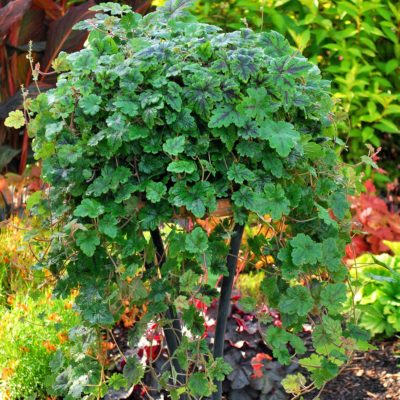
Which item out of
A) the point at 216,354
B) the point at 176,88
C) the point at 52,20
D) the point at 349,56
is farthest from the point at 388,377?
the point at 52,20

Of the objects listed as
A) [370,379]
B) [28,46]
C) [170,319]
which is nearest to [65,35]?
[28,46]

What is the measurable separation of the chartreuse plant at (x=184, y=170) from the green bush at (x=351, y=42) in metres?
2.66

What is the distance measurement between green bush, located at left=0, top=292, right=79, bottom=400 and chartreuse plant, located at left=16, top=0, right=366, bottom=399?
1.85 ft

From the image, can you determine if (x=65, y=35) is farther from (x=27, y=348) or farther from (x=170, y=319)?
(x=170, y=319)

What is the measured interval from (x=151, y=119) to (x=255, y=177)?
1.11ft

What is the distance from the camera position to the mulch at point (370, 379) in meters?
3.19

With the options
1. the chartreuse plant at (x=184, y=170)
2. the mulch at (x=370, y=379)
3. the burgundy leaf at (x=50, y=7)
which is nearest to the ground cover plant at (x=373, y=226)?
the mulch at (x=370, y=379)

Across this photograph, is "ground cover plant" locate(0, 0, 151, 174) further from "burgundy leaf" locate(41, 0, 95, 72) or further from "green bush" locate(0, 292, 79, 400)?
"green bush" locate(0, 292, 79, 400)

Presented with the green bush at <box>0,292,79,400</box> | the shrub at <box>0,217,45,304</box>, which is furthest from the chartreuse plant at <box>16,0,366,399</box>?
the shrub at <box>0,217,45,304</box>

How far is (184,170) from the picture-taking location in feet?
6.71

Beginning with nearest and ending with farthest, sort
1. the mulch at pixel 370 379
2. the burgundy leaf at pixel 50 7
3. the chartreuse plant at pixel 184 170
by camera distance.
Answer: the chartreuse plant at pixel 184 170 < the mulch at pixel 370 379 < the burgundy leaf at pixel 50 7

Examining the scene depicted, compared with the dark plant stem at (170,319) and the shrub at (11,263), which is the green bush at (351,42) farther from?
the dark plant stem at (170,319)

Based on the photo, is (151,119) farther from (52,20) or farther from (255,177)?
(52,20)

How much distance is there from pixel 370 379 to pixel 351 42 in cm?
265
